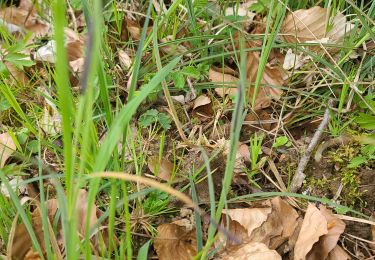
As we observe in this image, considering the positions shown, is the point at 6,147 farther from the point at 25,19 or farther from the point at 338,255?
the point at 338,255

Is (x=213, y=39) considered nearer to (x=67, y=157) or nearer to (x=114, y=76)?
(x=114, y=76)

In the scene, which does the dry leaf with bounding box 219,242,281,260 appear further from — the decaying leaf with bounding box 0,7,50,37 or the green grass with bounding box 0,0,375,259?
the decaying leaf with bounding box 0,7,50,37

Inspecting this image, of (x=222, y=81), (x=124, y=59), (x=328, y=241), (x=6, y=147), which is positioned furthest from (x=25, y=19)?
(x=328, y=241)

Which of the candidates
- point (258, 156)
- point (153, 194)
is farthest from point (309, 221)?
point (153, 194)

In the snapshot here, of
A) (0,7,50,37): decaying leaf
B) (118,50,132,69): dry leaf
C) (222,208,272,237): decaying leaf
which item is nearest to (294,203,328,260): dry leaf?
(222,208,272,237): decaying leaf

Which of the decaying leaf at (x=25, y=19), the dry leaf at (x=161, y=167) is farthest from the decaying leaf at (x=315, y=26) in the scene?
the decaying leaf at (x=25, y=19)

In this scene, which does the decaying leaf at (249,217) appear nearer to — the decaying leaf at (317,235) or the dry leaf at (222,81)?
the decaying leaf at (317,235)
